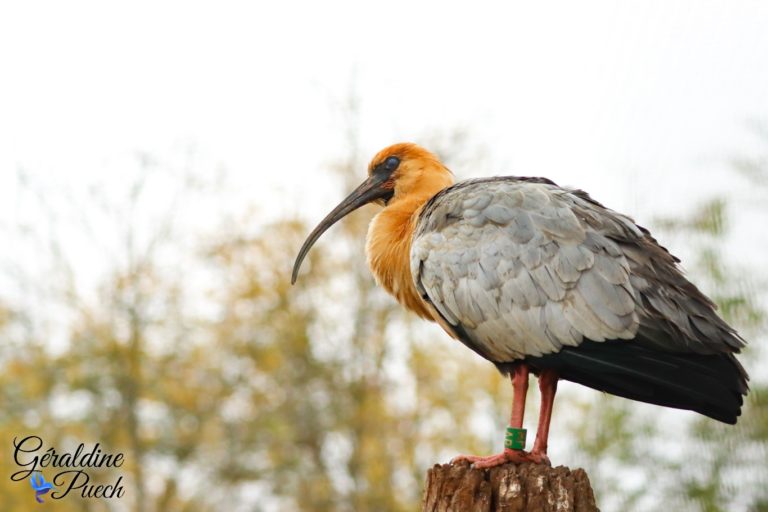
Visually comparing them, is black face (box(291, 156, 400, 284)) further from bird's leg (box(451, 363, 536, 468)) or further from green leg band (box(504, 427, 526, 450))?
green leg band (box(504, 427, 526, 450))

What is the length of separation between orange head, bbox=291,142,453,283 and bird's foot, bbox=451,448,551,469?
245 centimetres

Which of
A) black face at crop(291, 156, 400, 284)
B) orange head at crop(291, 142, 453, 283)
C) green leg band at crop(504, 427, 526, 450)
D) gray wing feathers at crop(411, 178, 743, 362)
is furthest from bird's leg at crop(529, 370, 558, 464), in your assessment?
black face at crop(291, 156, 400, 284)

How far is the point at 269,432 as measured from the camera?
21.4 metres

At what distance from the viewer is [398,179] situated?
27.1 ft

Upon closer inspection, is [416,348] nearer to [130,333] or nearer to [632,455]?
[130,333]

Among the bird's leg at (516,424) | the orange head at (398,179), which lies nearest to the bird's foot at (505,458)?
the bird's leg at (516,424)

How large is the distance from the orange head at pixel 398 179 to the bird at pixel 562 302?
0.87 meters

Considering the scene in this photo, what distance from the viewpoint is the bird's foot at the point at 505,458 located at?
596cm

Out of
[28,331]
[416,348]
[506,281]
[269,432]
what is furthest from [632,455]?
[28,331]

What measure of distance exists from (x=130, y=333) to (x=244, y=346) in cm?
263

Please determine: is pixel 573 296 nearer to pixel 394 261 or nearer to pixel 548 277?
pixel 548 277

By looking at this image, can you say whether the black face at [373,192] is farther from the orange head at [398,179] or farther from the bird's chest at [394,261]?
the bird's chest at [394,261]

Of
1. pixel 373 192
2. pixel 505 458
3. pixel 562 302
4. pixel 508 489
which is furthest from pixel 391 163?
pixel 508 489

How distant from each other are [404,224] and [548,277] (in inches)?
62.0
